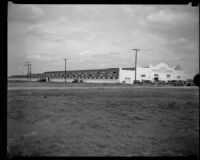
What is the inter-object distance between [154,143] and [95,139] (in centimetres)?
161

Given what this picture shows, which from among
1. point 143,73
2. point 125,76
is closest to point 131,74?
point 125,76

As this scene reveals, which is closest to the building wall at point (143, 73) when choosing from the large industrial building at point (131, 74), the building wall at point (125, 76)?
the large industrial building at point (131, 74)

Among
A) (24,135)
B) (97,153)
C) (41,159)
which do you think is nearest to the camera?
(41,159)

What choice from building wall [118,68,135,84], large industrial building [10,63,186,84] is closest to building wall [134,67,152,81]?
large industrial building [10,63,186,84]

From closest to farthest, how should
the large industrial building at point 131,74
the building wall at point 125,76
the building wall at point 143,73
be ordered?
the building wall at point 125,76 → the large industrial building at point 131,74 → the building wall at point 143,73

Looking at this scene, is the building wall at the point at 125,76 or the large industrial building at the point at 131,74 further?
the large industrial building at the point at 131,74

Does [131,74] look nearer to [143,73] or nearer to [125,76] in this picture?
[125,76]

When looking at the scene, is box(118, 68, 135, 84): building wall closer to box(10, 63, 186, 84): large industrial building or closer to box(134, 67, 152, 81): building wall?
box(10, 63, 186, 84): large industrial building

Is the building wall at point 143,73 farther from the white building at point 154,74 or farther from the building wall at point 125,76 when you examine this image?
the building wall at point 125,76
